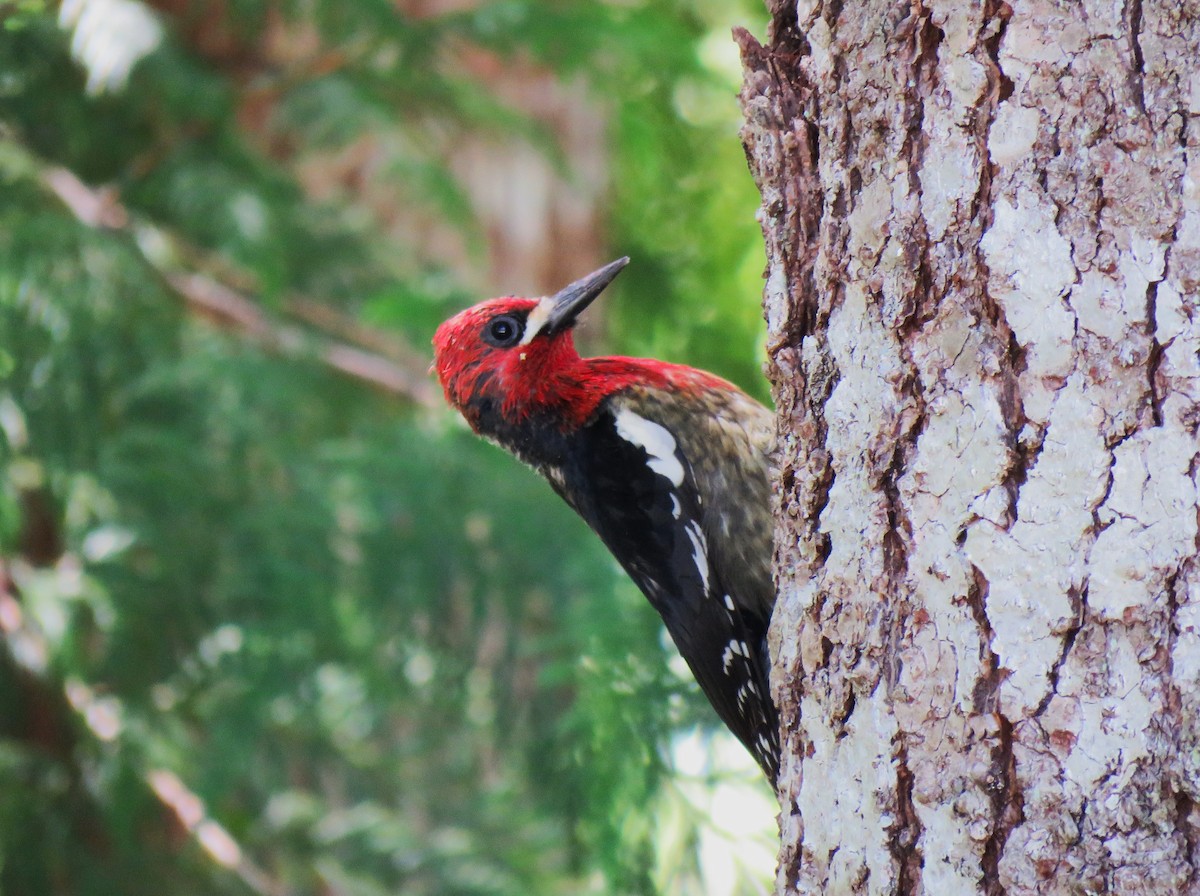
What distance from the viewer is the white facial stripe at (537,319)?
2.82 meters

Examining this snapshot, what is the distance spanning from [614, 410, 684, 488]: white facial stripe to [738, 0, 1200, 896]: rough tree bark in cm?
103

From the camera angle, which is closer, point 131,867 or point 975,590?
point 975,590

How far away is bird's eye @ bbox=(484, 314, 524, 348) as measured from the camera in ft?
9.46

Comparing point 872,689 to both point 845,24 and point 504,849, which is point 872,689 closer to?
point 845,24

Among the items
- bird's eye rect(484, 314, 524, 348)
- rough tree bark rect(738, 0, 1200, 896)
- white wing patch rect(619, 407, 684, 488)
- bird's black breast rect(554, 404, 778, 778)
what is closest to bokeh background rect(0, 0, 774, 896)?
bird's black breast rect(554, 404, 778, 778)

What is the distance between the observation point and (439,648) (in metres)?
4.21

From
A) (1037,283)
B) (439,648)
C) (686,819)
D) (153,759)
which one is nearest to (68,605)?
(153,759)

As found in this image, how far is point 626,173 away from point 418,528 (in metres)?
3.10

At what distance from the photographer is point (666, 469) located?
2.74m

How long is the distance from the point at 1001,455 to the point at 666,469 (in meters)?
1.34

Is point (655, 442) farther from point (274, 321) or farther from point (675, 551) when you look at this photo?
point (274, 321)

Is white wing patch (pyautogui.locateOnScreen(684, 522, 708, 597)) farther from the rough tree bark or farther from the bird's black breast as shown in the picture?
the rough tree bark

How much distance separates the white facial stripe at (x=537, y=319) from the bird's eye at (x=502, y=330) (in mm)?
36

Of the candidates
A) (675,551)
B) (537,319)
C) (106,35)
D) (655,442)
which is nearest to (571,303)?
(537,319)
